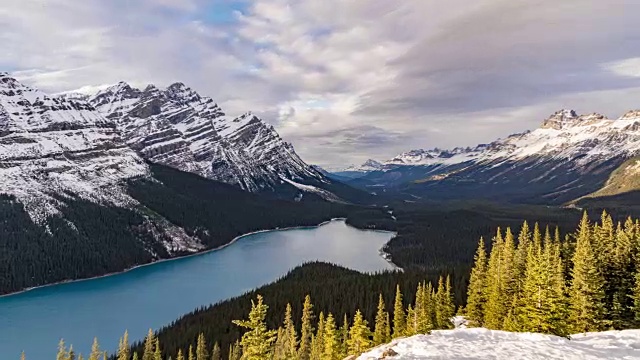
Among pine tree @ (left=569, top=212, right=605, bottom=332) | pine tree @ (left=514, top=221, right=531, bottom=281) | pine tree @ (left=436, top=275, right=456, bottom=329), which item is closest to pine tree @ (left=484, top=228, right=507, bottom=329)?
pine tree @ (left=514, top=221, right=531, bottom=281)

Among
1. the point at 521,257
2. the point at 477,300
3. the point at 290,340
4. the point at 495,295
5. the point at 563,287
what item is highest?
the point at 521,257

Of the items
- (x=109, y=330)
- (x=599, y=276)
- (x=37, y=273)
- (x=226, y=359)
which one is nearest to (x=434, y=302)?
(x=599, y=276)

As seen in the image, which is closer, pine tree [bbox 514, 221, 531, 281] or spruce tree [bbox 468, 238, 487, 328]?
pine tree [bbox 514, 221, 531, 281]

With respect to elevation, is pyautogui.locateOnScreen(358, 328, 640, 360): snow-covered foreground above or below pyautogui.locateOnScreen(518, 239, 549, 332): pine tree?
above

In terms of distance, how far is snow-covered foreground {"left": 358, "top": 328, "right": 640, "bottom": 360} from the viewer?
24125 mm

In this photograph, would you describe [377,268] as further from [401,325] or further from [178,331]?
[401,325]

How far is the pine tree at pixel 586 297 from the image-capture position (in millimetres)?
45469

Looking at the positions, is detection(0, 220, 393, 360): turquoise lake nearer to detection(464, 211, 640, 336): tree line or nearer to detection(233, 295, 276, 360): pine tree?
detection(464, 211, 640, 336): tree line

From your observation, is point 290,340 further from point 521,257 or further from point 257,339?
point 257,339

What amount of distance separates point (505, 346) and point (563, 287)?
28.8 m

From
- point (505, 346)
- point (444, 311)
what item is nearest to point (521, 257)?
point (444, 311)

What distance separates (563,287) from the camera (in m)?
50.0

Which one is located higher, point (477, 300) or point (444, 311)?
point (477, 300)

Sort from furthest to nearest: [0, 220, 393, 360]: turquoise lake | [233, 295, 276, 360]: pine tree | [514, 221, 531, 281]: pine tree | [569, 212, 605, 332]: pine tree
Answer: [0, 220, 393, 360]: turquoise lake
[514, 221, 531, 281]: pine tree
[569, 212, 605, 332]: pine tree
[233, 295, 276, 360]: pine tree
